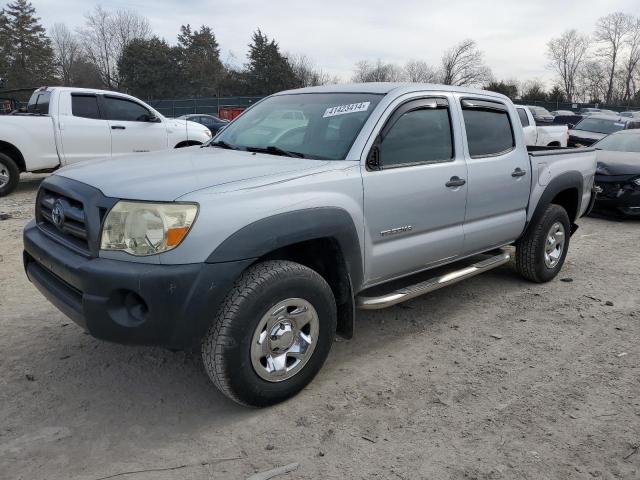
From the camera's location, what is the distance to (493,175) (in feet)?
13.9

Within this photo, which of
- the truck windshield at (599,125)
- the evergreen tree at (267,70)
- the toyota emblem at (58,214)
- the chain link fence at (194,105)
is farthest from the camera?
the evergreen tree at (267,70)

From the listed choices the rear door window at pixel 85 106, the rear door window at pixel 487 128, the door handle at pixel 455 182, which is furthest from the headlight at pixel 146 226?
the rear door window at pixel 85 106

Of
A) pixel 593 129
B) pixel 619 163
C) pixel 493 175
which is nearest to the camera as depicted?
pixel 493 175

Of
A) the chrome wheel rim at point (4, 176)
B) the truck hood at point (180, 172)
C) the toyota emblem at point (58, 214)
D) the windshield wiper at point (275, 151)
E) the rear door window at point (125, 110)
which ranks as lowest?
the chrome wheel rim at point (4, 176)

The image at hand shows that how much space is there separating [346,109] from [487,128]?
1.42 meters

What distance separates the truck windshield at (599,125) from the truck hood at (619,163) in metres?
6.19

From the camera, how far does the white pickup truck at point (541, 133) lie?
12.4 m

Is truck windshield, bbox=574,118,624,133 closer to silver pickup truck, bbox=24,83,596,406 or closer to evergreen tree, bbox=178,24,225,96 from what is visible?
silver pickup truck, bbox=24,83,596,406

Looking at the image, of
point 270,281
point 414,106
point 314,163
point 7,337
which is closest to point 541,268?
point 414,106

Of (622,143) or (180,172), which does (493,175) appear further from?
(622,143)

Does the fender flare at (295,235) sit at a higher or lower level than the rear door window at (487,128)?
lower

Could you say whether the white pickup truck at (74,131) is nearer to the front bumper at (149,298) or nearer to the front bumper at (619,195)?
the front bumper at (149,298)

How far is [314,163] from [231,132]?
1.29 meters

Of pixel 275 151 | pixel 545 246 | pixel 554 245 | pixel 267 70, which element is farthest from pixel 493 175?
pixel 267 70
